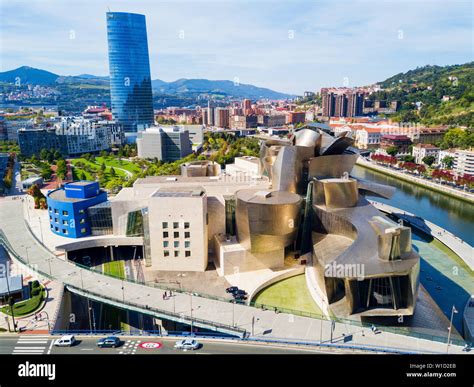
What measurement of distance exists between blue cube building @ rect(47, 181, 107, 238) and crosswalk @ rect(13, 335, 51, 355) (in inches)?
532

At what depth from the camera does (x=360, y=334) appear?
15.8 meters

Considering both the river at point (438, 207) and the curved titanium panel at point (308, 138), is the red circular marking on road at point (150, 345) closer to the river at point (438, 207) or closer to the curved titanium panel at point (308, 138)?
the curved titanium panel at point (308, 138)

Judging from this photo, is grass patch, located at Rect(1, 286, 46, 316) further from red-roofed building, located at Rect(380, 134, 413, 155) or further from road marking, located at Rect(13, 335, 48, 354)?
red-roofed building, located at Rect(380, 134, 413, 155)

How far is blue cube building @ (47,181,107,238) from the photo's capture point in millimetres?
28500

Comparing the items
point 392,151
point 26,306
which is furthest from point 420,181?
point 26,306

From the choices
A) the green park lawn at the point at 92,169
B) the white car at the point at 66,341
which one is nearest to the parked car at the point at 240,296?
the white car at the point at 66,341

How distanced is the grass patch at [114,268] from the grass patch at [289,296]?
1041cm

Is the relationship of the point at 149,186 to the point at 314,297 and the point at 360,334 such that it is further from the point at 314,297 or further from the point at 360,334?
the point at 360,334

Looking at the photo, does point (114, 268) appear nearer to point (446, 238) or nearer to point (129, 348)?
point (129, 348)

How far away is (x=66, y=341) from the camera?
14898mm

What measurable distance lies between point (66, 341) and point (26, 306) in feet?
17.6

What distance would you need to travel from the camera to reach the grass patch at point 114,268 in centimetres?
2548

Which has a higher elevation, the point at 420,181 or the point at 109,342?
the point at 109,342

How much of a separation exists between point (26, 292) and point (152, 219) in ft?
27.3
